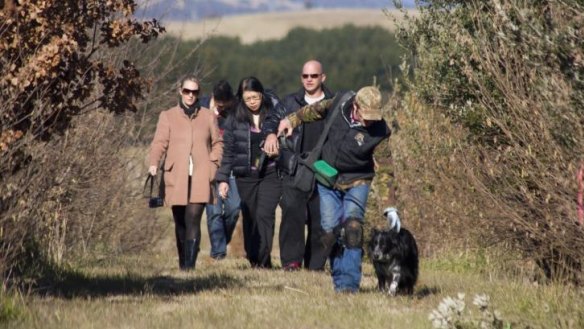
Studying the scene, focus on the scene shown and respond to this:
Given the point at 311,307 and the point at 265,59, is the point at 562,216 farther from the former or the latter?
the point at 265,59

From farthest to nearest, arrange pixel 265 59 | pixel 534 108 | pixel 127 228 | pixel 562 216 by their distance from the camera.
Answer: pixel 265 59
pixel 127 228
pixel 562 216
pixel 534 108

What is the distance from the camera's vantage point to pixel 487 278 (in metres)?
13.1

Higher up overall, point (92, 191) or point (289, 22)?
point (289, 22)

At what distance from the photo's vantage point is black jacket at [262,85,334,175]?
12.9m

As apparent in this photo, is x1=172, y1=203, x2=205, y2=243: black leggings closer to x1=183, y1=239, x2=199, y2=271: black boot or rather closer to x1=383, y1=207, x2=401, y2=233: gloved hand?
x1=183, y1=239, x2=199, y2=271: black boot

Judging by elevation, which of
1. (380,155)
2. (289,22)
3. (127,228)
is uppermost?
(289,22)

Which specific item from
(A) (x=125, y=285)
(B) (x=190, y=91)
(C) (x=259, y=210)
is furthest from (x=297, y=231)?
(A) (x=125, y=285)

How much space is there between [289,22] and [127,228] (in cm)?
13284

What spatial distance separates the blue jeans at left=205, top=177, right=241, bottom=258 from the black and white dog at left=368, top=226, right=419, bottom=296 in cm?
534

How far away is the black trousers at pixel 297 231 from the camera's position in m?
14.3

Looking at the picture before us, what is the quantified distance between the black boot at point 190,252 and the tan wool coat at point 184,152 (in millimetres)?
455

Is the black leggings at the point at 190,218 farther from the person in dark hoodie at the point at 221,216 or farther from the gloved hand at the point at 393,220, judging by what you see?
the gloved hand at the point at 393,220

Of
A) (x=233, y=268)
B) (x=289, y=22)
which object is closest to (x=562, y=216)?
(x=233, y=268)

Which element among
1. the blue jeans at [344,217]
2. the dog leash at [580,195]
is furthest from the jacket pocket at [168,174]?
the dog leash at [580,195]
